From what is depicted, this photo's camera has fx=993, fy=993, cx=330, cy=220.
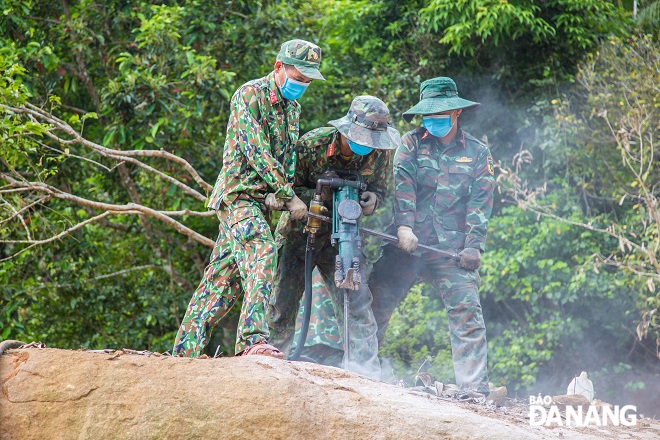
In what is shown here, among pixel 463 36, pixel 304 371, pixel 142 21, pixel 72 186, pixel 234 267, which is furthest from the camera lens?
pixel 463 36

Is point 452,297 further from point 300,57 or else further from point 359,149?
point 300,57

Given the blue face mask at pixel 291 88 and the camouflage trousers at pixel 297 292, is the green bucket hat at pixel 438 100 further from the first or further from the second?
the camouflage trousers at pixel 297 292

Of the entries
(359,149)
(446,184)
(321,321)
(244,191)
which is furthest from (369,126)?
(321,321)

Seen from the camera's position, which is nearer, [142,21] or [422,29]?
[142,21]

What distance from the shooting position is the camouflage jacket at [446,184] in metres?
6.72

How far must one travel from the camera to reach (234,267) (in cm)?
603

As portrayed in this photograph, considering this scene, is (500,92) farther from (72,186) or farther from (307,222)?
(307,222)

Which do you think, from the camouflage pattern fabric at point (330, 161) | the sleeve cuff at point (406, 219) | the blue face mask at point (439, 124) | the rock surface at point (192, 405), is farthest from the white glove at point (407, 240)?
the rock surface at point (192, 405)

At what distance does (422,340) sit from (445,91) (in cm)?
643

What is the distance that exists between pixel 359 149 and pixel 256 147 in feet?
2.39

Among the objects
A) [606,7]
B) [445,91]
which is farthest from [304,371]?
[606,7]

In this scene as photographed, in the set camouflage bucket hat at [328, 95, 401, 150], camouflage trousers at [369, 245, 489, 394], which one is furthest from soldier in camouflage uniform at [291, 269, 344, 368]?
camouflage bucket hat at [328, 95, 401, 150]

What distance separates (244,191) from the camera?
594cm

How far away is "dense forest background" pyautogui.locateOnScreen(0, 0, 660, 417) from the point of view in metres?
10.5
